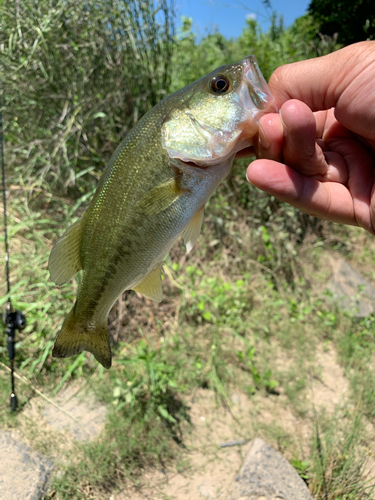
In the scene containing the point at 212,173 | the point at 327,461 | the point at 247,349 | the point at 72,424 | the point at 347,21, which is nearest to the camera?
the point at 212,173

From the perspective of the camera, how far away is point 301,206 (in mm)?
1667

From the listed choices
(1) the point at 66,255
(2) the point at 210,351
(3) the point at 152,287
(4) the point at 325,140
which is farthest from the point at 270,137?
(2) the point at 210,351

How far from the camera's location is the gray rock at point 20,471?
6.53 ft

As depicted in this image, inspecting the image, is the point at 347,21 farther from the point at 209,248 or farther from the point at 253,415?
the point at 253,415

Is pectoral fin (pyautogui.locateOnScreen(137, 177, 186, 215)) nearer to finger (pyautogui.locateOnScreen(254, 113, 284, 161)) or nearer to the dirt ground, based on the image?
finger (pyautogui.locateOnScreen(254, 113, 284, 161))

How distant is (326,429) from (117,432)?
1.67 metres

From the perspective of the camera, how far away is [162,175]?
134 cm

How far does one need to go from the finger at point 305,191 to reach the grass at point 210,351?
1.62m

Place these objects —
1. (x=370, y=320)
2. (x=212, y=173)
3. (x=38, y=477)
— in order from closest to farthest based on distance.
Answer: (x=212, y=173)
(x=38, y=477)
(x=370, y=320)

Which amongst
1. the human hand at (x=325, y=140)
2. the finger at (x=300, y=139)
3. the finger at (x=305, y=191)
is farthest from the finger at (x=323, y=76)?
the finger at (x=305, y=191)

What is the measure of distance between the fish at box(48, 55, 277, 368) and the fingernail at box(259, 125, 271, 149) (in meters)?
0.03

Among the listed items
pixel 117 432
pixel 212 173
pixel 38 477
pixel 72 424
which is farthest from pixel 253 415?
pixel 212 173

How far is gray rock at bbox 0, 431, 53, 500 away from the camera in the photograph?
1991 mm

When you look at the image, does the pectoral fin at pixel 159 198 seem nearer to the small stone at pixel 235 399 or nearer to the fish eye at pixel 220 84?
the fish eye at pixel 220 84
